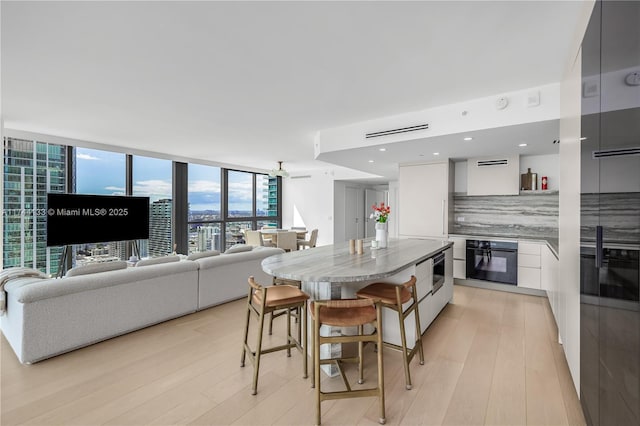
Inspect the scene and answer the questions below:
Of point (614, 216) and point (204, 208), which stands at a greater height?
point (204, 208)

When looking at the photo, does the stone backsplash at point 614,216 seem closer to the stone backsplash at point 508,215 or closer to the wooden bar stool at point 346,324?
the wooden bar stool at point 346,324

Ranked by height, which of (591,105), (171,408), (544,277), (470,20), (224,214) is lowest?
(171,408)

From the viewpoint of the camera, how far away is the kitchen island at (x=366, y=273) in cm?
200

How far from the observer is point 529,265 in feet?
14.3

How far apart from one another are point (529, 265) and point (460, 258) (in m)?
0.93

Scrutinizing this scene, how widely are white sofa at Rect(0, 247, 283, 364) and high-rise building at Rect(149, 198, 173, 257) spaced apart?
365 cm

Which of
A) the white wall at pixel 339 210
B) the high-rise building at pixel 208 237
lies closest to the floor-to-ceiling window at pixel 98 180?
the high-rise building at pixel 208 237

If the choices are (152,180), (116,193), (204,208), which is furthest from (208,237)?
(116,193)

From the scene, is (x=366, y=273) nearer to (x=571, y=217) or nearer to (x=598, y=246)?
(x=598, y=246)

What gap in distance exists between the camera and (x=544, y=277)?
164 inches

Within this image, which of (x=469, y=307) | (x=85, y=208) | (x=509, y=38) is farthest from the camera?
(x=85, y=208)

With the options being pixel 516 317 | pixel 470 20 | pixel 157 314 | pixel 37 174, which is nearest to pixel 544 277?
pixel 516 317

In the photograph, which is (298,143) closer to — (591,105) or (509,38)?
(509,38)

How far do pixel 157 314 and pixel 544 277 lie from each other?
5.02 meters
